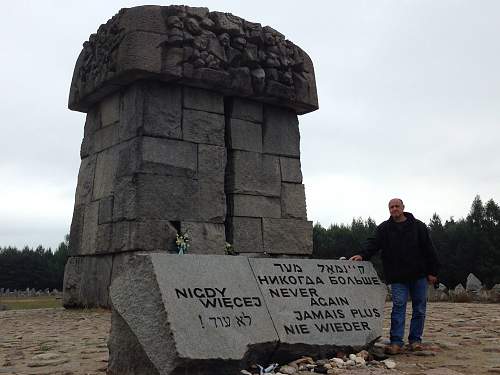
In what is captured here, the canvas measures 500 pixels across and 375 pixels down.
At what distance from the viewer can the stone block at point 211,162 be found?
880 centimetres

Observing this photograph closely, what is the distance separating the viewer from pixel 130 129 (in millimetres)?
8648

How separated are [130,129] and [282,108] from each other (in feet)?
9.52

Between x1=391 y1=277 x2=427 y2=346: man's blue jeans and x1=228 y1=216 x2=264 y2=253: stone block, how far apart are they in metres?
3.88

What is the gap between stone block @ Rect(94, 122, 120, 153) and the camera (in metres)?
9.17

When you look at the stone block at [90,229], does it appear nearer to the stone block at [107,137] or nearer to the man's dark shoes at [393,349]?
the stone block at [107,137]

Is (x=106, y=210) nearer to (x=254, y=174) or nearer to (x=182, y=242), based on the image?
(x=182, y=242)

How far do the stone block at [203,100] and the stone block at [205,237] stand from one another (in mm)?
1876

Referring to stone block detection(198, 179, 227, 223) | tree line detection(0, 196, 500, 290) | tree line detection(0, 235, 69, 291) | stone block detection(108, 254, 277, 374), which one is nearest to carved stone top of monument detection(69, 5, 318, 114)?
stone block detection(198, 179, 227, 223)

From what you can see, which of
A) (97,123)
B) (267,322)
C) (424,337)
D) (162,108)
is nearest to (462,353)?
(424,337)

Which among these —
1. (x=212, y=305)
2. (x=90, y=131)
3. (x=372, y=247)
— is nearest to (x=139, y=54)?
(x=90, y=131)

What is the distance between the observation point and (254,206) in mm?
9250

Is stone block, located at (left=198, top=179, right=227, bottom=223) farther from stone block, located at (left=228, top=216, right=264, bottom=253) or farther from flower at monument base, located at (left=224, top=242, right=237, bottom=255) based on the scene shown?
flower at monument base, located at (left=224, top=242, right=237, bottom=255)

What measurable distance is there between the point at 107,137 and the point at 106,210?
1340 millimetres

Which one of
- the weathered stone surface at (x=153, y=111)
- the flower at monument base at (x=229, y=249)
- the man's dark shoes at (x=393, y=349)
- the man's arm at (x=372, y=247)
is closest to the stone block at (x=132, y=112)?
the weathered stone surface at (x=153, y=111)
